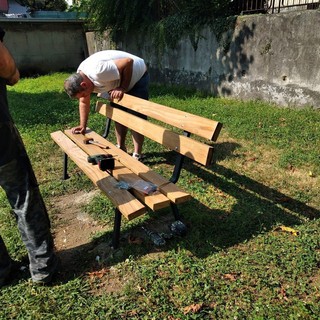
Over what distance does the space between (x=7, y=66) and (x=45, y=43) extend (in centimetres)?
1417

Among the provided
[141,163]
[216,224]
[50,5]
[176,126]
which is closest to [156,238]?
[216,224]

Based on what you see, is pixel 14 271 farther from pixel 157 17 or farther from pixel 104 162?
pixel 157 17

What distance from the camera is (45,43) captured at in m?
14.8

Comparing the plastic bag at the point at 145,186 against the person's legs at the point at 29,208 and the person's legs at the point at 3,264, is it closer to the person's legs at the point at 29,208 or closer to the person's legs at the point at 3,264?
the person's legs at the point at 29,208

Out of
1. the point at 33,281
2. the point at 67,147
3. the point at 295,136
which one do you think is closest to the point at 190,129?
→ the point at 67,147

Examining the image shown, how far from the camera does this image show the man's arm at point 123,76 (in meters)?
3.67

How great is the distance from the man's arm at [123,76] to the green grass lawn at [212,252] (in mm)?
1086

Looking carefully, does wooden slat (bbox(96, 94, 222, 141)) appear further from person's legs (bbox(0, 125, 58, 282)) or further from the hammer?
person's legs (bbox(0, 125, 58, 282))

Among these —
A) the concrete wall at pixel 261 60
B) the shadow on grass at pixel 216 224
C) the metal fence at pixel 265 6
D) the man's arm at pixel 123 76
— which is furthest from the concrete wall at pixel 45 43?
the shadow on grass at pixel 216 224

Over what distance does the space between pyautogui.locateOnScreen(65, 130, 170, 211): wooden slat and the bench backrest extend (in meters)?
0.39

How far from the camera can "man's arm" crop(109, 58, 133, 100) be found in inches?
144

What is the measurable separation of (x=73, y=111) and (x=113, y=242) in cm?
489

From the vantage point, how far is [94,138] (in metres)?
3.86

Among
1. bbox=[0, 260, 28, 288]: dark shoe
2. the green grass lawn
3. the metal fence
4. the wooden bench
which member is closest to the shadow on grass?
the green grass lawn
